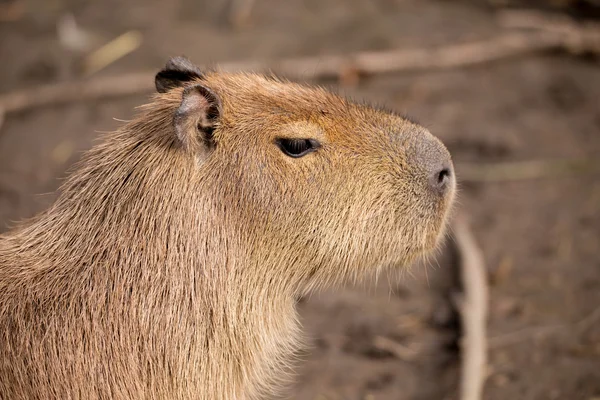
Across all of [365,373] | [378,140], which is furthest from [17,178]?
[378,140]

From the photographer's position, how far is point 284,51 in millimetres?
6992

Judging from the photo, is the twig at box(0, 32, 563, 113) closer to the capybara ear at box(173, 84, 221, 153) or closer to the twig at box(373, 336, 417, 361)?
the twig at box(373, 336, 417, 361)

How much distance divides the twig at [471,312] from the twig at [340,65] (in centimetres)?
194

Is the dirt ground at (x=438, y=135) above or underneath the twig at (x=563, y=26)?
underneath

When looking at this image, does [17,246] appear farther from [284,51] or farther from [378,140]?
[284,51]

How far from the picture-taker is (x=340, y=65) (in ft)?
21.6

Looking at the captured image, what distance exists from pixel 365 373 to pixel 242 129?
211 centimetres

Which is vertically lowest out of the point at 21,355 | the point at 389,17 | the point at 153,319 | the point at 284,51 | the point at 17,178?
the point at 21,355

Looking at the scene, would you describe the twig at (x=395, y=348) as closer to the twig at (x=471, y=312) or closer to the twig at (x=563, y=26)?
the twig at (x=471, y=312)

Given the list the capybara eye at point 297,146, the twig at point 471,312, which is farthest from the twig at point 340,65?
the capybara eye at point 297,146

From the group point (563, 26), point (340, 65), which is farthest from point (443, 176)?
point (563, 26)

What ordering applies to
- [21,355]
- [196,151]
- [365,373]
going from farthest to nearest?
[365,373] < [196,151] < [21,355]

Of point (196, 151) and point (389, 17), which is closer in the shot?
point (196, 151)

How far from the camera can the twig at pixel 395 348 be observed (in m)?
4.61
